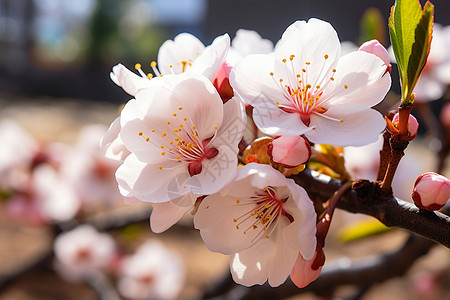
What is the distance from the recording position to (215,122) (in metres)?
0.42

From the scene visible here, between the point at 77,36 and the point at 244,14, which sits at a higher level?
the point at 244,14

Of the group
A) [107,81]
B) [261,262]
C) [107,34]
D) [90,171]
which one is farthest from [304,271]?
[107,34]

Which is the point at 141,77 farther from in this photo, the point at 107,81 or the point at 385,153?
the point at 107,81

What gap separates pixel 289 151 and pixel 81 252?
1.55 m

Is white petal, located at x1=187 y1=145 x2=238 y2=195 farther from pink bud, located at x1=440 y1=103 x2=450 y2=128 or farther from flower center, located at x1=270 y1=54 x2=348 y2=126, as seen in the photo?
pink bud, located at x1=440 y1=103 x2=450 y2=128

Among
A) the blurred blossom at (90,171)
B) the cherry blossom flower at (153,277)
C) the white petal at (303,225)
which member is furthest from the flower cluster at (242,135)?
the cherry blossom flower at (153,277)

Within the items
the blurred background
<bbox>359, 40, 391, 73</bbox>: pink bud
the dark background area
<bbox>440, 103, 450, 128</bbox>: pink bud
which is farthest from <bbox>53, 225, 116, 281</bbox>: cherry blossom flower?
the dark background area

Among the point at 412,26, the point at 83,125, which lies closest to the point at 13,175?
the point at 412,26

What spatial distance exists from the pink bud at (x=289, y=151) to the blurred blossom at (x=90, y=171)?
53.3 inches

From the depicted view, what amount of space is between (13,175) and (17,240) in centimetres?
116

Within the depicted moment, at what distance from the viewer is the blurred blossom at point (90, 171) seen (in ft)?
5.46

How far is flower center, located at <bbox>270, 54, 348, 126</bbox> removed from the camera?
42 centimetres

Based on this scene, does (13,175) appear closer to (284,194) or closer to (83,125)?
(284,194)

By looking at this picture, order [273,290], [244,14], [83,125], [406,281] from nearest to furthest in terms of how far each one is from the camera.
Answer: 1. [273,290]
2. [406,281]
3. [83,125]
4. [244,14]
